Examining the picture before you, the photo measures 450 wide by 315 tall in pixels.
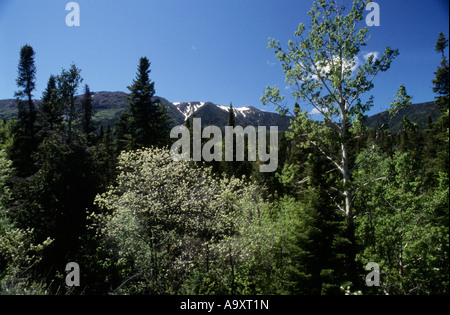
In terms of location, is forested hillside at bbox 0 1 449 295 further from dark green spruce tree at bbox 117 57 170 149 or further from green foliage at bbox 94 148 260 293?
dark green spruce tree at bbox 117 57 170 149

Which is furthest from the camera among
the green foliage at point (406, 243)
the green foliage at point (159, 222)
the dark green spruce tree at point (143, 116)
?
the dark green spruce tree at point (143, 116)

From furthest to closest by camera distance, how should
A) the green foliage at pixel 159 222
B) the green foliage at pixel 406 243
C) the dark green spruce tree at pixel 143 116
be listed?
1. the dark green spruce tree at pixel 143 116
2. the green foliage at pixel 159 222
3. the green foliage at pixel 406 243

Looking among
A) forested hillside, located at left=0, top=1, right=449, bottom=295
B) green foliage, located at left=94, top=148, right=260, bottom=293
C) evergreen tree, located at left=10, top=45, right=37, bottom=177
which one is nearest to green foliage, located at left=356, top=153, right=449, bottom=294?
forested hillside, located at left=0, top=1, right=449, bottom=295

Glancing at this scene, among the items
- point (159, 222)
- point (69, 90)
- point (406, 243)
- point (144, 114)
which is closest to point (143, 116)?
point (144, 114)

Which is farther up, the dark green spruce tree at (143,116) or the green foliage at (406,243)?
the dark green spruce tree at (143,116)

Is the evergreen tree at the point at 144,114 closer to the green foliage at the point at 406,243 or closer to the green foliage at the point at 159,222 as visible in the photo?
the green foliage at the point at 159,222

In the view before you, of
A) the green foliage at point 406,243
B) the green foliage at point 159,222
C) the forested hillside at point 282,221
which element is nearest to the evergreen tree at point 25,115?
the forested hillside at point 282,221

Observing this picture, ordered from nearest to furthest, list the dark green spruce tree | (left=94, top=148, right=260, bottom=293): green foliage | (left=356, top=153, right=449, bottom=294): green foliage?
(left=356, top=153, right=449, bottom=294): green foliage, (left=94, top=148, right=260, bottom=293): green foliage, the dark green spruce tree

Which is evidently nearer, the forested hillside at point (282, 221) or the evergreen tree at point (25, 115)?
the forested hillside at point (282, 221)
